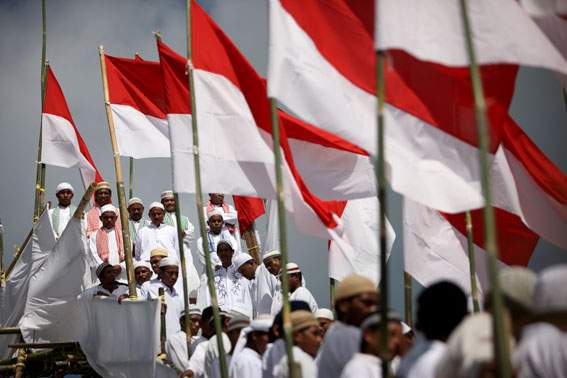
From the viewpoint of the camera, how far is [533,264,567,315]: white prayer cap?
4.32 meters

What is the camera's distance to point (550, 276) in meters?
4.35

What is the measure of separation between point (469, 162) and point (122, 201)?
6.05 meters

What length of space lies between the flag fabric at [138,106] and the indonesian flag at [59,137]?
61.9 inches

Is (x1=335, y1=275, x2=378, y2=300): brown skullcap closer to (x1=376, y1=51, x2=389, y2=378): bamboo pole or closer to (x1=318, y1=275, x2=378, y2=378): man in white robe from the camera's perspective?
(x1=318, y1=275, x2=378, y2=378): man in white robe

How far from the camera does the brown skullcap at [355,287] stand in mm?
5938

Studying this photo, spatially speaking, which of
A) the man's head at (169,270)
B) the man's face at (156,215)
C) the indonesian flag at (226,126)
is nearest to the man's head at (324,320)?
the indonesian flag at (226,126)

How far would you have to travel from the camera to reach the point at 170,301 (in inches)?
513

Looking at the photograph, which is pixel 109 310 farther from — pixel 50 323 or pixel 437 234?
pixel 437 234

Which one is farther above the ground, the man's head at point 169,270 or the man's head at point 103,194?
the man's head at point 103,194

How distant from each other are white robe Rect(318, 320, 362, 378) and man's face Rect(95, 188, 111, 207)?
10030mm

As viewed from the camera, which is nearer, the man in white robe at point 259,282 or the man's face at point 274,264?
the man's face at point 274,264

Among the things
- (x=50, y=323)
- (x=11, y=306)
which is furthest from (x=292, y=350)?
(x=11, y=306)

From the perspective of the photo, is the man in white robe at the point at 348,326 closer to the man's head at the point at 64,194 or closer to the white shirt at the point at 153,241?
the white shirt at the point at 153,241

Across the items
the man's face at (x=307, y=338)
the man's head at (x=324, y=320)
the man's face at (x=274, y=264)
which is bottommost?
the man's head at (x=324, y=320)
